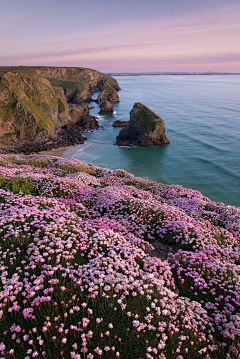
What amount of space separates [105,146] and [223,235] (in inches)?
1917

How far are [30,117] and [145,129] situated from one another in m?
31.3

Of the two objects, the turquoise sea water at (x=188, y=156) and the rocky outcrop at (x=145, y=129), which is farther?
the rocky outcrop at (x=145, y=129)

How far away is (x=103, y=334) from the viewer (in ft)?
11.3

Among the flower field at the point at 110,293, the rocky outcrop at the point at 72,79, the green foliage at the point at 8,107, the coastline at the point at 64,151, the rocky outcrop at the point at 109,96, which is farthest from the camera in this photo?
the rocky outcrop at the point at 109,96

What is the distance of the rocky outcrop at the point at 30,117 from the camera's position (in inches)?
1961

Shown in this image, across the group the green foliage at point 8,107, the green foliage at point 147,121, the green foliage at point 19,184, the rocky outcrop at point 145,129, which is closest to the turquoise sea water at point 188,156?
the rocky outcrop at point 145,129

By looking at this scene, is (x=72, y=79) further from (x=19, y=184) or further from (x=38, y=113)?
(x=19, y=184)

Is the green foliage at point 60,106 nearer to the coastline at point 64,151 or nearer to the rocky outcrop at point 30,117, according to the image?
the rocky outcrop at point 30,117

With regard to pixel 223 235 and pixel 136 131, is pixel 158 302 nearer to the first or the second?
pixel 223 235

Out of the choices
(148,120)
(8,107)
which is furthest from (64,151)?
(148,120)

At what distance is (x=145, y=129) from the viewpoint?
180 feet

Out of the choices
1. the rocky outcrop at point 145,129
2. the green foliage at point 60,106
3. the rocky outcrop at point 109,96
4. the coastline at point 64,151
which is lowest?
the coastline at point 64,151

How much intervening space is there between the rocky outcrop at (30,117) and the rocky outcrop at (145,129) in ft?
52.2

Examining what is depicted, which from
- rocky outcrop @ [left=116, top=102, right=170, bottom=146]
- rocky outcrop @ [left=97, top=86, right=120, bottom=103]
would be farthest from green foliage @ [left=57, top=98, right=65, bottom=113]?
rocky outcrop @ [left=97, top=86, right=120, bottom=103]
